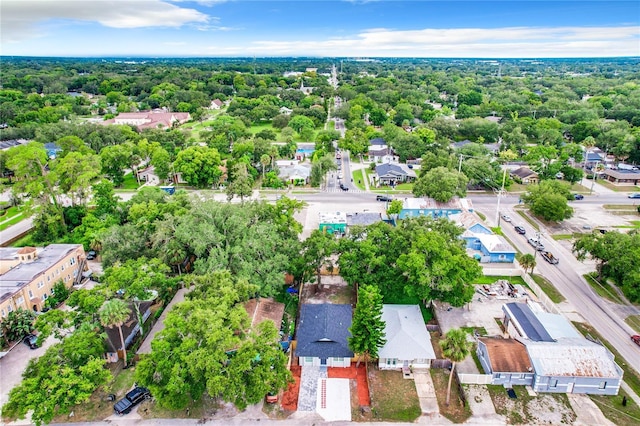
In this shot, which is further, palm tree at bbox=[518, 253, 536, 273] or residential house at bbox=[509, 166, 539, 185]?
residential house at bbox=[509, 166, 539, 185]

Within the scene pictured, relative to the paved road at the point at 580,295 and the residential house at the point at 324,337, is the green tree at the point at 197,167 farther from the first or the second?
the paved road at the point at 580,295

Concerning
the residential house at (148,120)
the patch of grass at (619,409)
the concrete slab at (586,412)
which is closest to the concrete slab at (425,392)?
the concrete slab at (586,412)

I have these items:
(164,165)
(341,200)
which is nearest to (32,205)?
(164,165)

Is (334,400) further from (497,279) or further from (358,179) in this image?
(358,179)

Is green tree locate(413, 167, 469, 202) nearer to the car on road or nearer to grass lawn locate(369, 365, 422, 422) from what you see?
the car on road

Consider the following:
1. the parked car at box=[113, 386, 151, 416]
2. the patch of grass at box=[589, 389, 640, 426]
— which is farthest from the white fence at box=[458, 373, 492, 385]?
the parked car at box=[113, 386, 151, 416]

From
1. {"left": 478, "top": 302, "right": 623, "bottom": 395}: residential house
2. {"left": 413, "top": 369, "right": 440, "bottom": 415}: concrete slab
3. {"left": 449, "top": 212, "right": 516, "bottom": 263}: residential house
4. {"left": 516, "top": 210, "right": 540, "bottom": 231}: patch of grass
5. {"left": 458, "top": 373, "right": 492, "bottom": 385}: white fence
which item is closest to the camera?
{"left": 413, "top": 369, "right": 440, "bottom": 415}: concrete slab

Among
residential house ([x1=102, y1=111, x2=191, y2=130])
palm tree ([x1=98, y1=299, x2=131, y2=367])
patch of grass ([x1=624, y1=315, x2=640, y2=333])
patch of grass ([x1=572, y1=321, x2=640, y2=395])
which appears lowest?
patch of grass ([x1=572, y1=321, x2=640, y2=395])
